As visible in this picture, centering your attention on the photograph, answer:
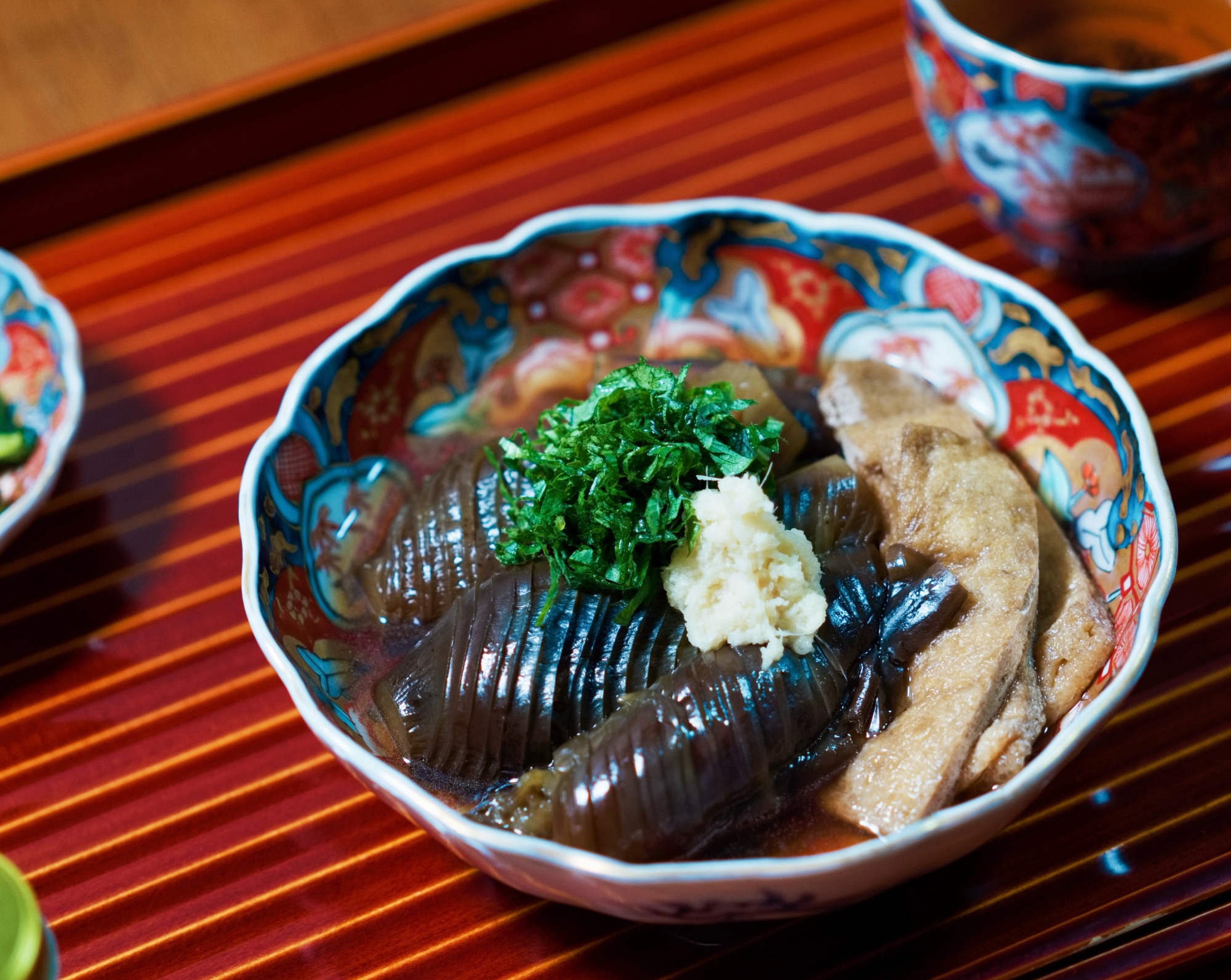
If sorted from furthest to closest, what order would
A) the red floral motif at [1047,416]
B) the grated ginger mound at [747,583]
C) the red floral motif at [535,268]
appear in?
the red floral motif at [535,268], the red floral motif at [1047,416], the grated ginger mound at [747,583]

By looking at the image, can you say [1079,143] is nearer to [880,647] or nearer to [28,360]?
[880,647]

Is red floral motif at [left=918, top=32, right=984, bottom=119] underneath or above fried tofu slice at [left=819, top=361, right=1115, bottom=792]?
above

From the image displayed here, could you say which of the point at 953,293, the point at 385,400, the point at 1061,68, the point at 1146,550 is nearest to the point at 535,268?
the point at 385,400

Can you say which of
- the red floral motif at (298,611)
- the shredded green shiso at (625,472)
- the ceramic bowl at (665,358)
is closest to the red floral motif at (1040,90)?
the ceramic bowl at (665,358)

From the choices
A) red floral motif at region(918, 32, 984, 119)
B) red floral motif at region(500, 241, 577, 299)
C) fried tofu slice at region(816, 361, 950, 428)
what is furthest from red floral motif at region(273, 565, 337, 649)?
red floral motif at region(918, 32, 984, 119)

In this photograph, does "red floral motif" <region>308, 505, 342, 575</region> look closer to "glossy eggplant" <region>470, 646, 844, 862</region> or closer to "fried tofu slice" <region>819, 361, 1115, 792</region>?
"glossy eggplant" <region>470, 646, 844, 862</region>

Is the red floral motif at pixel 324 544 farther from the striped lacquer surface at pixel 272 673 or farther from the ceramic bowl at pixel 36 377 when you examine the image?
the ceramic bowl at pixel 36 377
